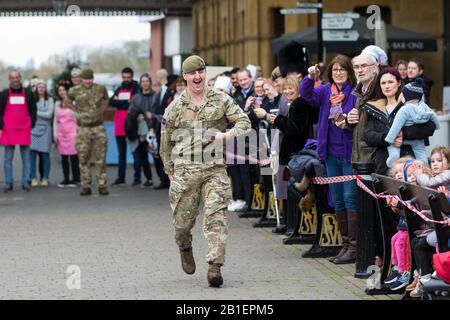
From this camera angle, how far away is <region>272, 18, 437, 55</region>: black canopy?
21.5 meters

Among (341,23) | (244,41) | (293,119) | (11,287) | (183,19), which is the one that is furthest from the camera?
(183,19)

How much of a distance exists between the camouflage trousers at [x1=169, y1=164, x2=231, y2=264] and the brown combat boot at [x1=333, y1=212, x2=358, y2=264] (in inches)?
61.4

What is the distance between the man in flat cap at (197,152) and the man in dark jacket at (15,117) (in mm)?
11608

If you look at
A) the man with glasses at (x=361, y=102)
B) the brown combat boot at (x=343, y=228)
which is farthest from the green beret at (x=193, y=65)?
the brown combat boot at (x=343, y=228)

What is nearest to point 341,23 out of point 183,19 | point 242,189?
point 242,189

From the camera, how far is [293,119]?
13352 millimetres

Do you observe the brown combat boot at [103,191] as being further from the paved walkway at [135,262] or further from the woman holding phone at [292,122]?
the woman holding phone at [292,122]

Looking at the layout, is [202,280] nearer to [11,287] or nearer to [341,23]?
[11,287]

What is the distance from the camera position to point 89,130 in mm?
21672

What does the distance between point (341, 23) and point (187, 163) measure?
10268mm

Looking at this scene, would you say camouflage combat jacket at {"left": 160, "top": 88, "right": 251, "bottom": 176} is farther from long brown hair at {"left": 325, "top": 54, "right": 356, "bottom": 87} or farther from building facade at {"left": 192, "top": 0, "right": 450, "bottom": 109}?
building facade at {"left": 192, "top": 0, "right": 450, "bottom": 109}

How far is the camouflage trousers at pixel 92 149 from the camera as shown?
2152 cm

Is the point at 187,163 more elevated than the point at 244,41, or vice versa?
the point at 244,41

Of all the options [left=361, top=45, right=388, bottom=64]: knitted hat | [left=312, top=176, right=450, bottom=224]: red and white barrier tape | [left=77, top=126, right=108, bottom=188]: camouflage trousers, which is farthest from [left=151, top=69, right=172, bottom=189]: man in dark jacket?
[left=361, top=45, right=388, bottom=64]: knitted hat
